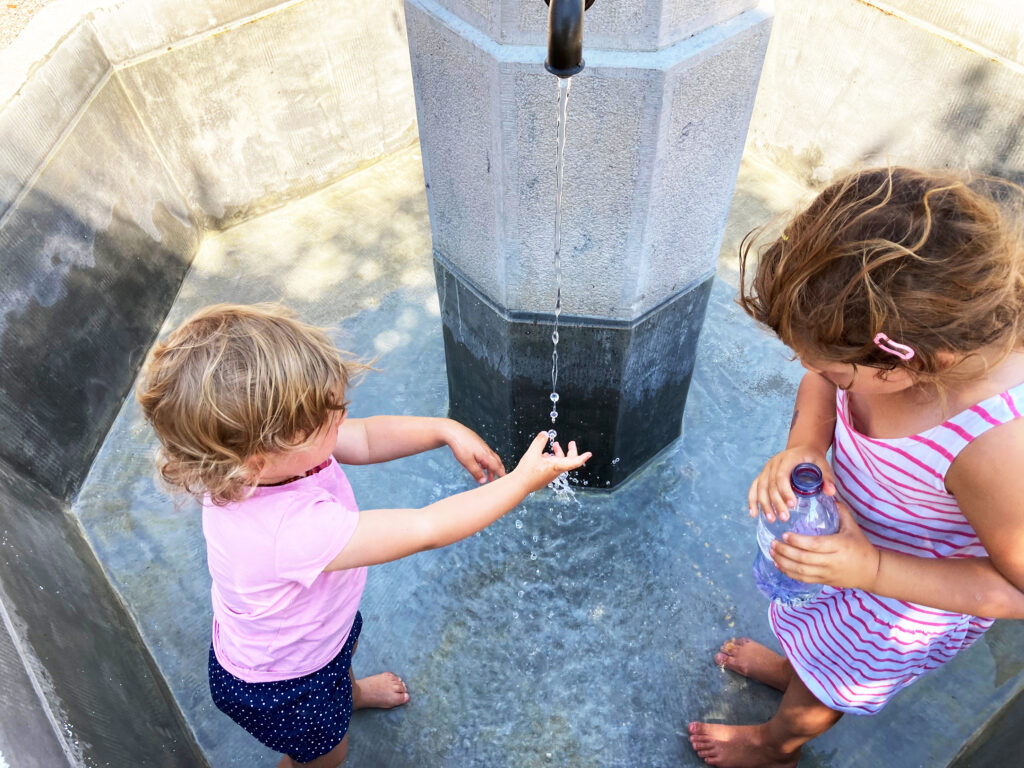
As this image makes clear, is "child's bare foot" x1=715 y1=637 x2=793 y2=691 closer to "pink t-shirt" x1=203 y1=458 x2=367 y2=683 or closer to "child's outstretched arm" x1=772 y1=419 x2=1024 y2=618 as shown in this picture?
"child's outstretched arm" x1=772 y1=419 x2=1024 y2=618

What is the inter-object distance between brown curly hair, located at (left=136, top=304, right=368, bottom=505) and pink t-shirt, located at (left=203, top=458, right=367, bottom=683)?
0.07 meters

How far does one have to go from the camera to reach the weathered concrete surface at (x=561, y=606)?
213 centimetres

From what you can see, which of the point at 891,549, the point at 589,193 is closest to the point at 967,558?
the point at 891,549

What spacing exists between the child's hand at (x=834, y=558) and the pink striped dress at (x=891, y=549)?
0.12 metres

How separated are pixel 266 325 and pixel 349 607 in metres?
0.70

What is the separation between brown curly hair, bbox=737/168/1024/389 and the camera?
3.72 feet

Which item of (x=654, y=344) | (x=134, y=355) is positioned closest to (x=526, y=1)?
(x=654, y=344)

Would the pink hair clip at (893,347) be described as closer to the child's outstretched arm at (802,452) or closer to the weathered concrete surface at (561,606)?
the child's outstretched arm at (802,452)

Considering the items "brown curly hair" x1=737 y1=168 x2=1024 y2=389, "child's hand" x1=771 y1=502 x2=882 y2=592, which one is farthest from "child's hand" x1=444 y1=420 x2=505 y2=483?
"brown curly hair" x1=737 y1=168 x2=1024 y2=389

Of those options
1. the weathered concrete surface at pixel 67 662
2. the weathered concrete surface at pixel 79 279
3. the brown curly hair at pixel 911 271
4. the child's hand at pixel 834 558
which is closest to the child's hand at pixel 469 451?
the child's hand at pixel 834 558

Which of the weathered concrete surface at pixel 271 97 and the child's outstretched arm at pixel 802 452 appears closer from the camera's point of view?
the child's outstretched arm at pixel 802 452

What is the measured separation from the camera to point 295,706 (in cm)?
166

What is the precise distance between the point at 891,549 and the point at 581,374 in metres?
1.06

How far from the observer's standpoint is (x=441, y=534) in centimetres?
149
